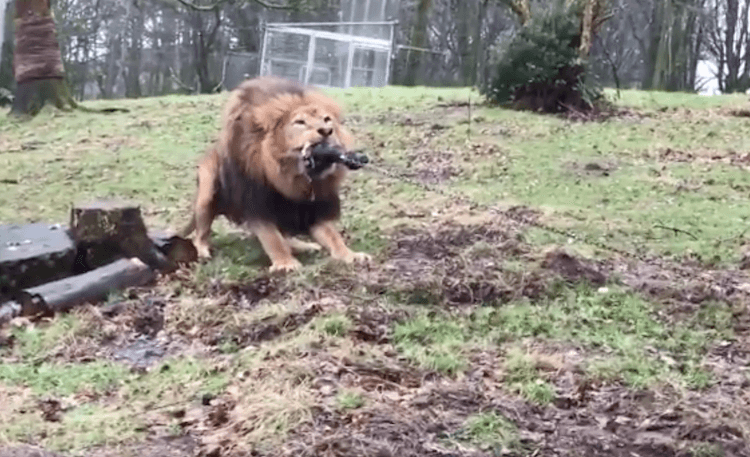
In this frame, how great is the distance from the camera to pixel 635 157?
1136 cm

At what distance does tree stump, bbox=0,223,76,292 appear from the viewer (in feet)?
21.6

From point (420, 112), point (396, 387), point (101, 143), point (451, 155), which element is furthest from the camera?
point (420, 112)

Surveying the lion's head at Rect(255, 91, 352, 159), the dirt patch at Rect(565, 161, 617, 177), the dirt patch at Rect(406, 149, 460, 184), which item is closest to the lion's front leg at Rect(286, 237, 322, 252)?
the lion's head at Rect(255, 91, 352, 159)

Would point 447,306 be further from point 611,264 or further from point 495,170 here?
point 495,170

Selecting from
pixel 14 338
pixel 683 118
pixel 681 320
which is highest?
pixel 683 118

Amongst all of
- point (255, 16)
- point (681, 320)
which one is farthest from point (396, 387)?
point (255, 16)

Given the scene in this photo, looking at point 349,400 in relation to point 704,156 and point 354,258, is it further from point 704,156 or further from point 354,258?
point 704,156

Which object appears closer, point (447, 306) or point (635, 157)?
point (447, 306)

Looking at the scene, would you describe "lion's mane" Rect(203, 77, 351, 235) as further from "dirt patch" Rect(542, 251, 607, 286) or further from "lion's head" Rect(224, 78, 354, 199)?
"dirt patch" Rect(542, 251, 607, 286)

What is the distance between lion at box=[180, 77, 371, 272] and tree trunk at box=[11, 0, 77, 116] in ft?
27.8

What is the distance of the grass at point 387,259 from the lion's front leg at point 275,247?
0.54 feet

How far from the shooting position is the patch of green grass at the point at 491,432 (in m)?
4.05

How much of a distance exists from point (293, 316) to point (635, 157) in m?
Answer: 6.55

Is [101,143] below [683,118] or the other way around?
below
